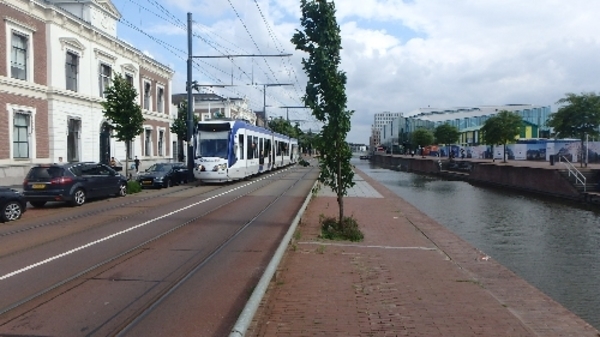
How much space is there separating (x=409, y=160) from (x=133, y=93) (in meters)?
53.2

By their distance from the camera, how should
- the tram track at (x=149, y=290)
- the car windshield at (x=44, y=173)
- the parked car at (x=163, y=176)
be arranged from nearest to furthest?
the tram track at (x=149, y=290) < the car windshield at (x=44, y=173) < the parked car at (x=163, y=176)

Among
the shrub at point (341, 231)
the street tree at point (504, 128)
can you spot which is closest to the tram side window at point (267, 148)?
the street tree at point (504, 128)

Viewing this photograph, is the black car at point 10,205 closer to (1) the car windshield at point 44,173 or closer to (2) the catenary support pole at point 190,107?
(1) the car windshield at point 44,173

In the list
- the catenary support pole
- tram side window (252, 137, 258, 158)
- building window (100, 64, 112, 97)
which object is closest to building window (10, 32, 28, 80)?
building window (100, 64, 112, 97)

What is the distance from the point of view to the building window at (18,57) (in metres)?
27.6

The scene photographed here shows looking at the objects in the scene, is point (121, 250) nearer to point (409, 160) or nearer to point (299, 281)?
point (299, 281)

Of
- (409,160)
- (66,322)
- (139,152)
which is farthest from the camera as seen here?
(409,160)

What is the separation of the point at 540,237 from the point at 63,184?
15.8 meters

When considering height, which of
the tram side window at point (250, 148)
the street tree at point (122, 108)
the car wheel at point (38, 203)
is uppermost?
the street tree at point (122, 108)

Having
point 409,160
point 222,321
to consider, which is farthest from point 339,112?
point 409,160

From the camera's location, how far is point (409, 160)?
242ft

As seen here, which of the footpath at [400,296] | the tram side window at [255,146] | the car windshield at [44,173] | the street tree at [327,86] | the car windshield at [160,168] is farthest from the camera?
the tram side window at [255,146]

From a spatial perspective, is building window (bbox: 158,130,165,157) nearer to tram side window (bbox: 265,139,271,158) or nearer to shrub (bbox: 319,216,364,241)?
tram side window (bbox: 265,139,271,158)

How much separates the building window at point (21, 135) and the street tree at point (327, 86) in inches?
880
